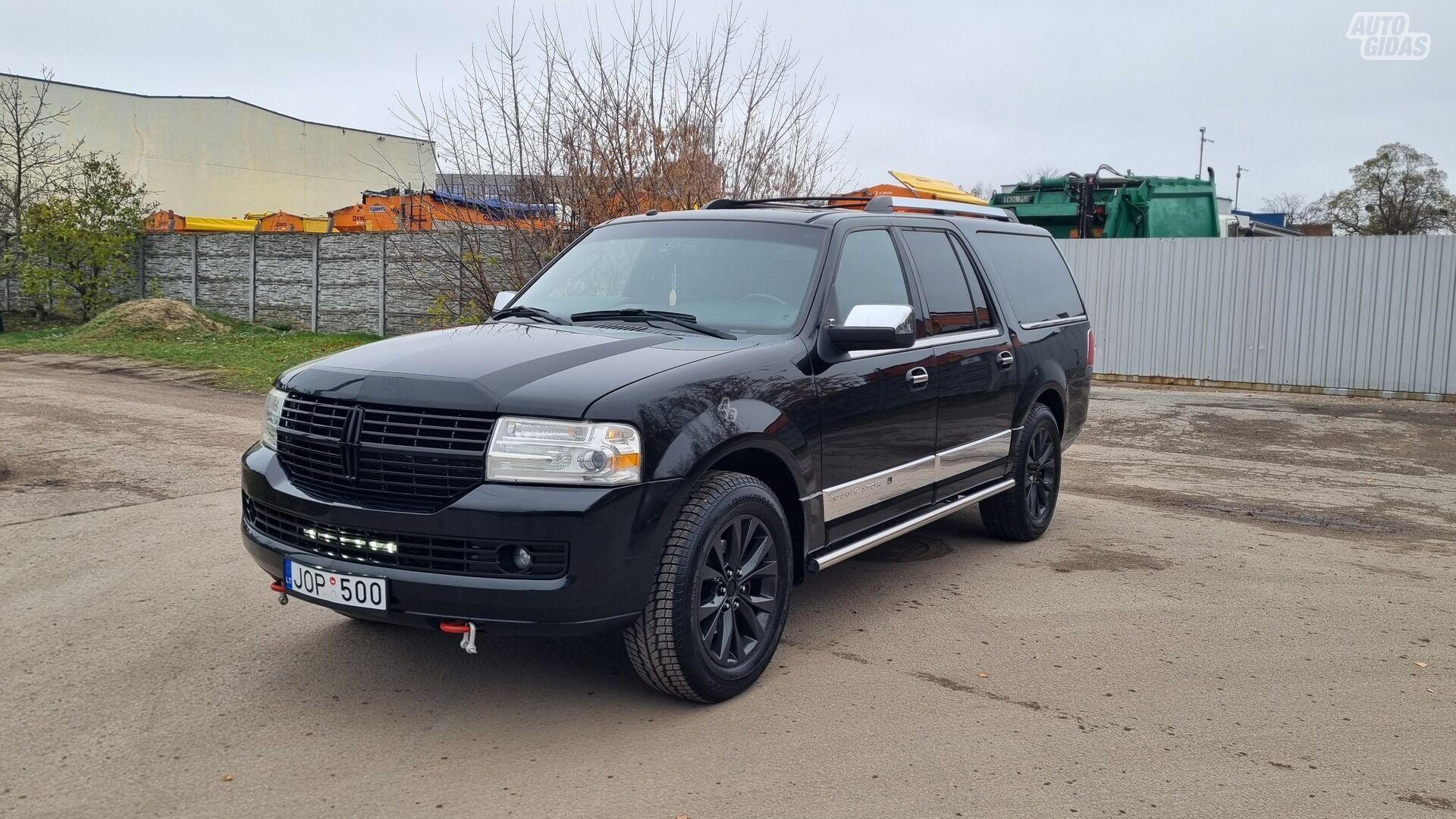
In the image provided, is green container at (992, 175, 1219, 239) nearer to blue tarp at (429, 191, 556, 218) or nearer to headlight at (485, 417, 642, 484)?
blue tarp at (429, 191, 556, 218)

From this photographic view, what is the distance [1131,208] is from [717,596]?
56.6 ft

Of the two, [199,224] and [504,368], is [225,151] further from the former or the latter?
[504,368]

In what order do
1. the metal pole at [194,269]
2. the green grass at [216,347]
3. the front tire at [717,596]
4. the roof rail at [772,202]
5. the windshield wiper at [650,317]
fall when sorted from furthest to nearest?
the metal pole at [194,269] < the green grass at [216,347] < the roof rail at [772,202] < the windshield wiper at [650,317] < the front tire at [717,596]

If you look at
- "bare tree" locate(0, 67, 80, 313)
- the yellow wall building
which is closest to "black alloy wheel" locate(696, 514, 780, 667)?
"bare tree" locate(0, 67, 80, 313)

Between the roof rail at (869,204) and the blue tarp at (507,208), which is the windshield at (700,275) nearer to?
the roof rail at (869,204)

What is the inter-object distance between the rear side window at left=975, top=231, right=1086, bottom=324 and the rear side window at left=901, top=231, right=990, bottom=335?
37 cm

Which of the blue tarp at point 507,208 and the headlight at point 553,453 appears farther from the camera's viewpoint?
the blue tarp at point 507,208

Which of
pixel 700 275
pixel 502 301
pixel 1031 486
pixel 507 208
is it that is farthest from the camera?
pixel 507 208

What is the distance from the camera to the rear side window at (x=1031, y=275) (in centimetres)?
691

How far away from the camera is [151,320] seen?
20125 mm

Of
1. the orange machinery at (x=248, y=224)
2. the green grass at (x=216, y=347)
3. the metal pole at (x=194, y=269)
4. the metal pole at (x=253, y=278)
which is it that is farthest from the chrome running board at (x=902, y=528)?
the orange machinery at (x=248, y=224)

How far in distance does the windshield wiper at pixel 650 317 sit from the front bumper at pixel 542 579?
3.71ft

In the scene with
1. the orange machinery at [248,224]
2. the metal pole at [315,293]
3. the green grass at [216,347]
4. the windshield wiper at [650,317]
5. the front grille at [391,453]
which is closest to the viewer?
the front grille at [391,453]

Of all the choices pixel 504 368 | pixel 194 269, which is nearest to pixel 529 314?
pixel 504 368
